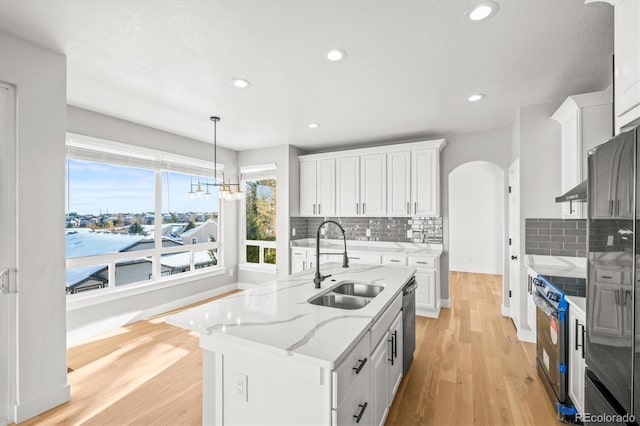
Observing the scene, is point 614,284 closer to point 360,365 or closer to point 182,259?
point 360,365

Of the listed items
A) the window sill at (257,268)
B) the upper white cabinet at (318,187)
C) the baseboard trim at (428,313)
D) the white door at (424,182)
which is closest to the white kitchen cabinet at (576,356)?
the baseboard trim at (428,313)

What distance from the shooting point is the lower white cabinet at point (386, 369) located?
1708 millimetres

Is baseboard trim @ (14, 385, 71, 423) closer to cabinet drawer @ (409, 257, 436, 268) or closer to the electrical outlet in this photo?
the electrical outlet

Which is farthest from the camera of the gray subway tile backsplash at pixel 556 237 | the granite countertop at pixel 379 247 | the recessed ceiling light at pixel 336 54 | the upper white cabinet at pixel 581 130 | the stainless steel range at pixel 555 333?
the granite countertop at pixel 379 247

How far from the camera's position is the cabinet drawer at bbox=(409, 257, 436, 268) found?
409 cm

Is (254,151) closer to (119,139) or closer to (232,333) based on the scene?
(119,139)

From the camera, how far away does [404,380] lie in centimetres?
256

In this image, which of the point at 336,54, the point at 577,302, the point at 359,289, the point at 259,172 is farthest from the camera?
the point at 259,172

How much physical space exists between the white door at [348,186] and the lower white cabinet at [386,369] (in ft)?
9.08

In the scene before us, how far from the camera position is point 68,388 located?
90.0 inches

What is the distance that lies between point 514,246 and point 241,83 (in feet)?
12.3

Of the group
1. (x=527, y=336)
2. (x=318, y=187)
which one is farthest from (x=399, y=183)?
(x=527, y=336)

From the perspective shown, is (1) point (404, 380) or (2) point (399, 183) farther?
Result: (2) point (399, 183)

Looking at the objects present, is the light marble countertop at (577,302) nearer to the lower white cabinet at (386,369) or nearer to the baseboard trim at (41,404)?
the lower white cabinet at (386,369)
